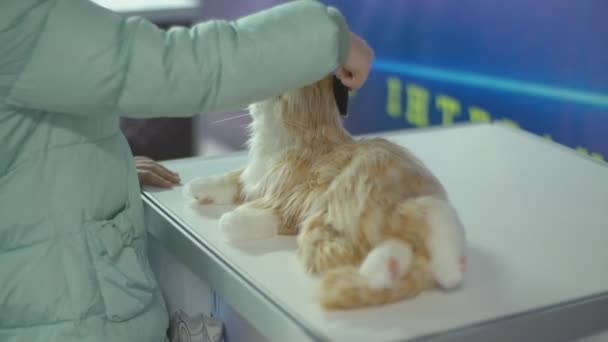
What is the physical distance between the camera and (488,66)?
2.15 m

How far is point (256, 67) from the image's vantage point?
787 mm

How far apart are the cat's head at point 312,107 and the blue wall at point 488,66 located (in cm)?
111

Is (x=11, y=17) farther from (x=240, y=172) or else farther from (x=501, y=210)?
(x=501, y=210)

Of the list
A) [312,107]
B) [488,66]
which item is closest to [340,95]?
[312,107]

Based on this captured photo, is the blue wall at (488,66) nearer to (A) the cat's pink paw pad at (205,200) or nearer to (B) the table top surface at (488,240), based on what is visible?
(B) the table top surface at (488,240)

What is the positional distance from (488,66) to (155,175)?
130cm

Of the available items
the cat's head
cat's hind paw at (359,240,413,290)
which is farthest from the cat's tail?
the cat's head

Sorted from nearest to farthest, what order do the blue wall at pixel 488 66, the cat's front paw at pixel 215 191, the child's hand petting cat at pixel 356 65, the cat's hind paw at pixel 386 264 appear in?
the cat's hind paw at pixel 386 264, the child's hand petting cat at pixel 356 65, the cat's front paw at pixel 215 191, the blue wall at pixel 488 66

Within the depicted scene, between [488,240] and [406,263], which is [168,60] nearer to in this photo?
[406,263]

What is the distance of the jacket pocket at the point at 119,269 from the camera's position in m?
0.86

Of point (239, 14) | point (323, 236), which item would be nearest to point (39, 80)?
point (323, 236)

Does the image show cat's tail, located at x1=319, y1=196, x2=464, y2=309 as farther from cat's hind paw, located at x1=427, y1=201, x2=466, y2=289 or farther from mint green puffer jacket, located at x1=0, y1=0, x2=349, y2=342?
mint green puffer jacket, located at x1=0, y1=0, x2=349, y2=342

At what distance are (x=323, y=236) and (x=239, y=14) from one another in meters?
2.48

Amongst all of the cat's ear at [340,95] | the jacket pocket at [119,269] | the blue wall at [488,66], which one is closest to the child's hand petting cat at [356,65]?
the cat's ear at [340,95]
